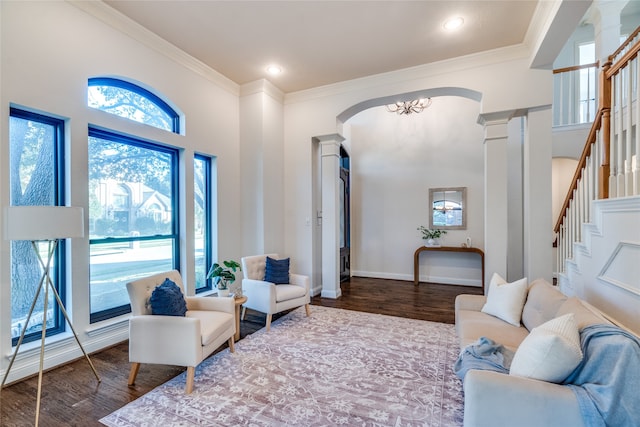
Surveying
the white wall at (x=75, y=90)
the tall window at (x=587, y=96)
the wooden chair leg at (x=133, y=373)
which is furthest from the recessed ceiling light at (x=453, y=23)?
the wooden chair leg at (x=133, y=373)

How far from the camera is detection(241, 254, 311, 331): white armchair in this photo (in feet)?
10.9

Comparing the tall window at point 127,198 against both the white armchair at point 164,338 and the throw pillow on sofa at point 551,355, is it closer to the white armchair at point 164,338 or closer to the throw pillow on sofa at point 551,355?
the white armchair at point 164,338

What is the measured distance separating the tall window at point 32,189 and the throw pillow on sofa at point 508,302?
3.92 meters

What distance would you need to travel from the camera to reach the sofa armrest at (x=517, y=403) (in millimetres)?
1239

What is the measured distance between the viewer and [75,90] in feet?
8.68

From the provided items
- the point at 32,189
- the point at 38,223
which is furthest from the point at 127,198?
the point at 38,223

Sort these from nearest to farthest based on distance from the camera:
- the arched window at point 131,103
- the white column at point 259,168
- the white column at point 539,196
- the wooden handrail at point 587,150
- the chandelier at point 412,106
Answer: the wooden handrail at point 587,150 < the arched window at point 131,103 < the white column at point 539,196 < the white column at point 259,168 < the chandelier at point 412,106

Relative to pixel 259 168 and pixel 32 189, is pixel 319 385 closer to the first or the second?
pixel 32 189

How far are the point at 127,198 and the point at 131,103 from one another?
3.56 ft

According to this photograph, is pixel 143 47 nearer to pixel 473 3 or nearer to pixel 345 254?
pixel 473 3

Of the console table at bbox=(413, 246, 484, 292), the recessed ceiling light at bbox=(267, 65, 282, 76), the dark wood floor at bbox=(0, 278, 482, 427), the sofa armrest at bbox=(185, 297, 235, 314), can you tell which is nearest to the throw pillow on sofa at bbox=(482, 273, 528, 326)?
the dark wood floor at bbox=(0, 278, 482, 427)

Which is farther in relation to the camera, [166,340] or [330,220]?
[330,220]

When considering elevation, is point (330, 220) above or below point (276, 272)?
above

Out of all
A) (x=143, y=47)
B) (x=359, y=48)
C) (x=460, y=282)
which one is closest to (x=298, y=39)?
(x=359, y=48)
